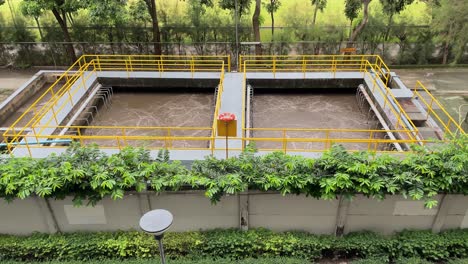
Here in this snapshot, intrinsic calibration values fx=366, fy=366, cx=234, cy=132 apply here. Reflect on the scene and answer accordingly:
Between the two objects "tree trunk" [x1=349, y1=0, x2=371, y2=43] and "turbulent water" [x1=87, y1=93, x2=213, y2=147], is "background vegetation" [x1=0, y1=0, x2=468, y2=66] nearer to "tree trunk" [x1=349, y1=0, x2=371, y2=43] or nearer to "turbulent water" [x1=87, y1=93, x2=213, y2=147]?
"tree trunk" [x1=349, y1=0, x2=371, y2=43]

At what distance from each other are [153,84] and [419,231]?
37.9ft

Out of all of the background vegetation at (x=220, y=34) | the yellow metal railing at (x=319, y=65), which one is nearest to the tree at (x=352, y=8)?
the background vegetation at (x=220, y=34)

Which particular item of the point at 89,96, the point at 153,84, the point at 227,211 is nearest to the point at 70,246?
the point at 227,211

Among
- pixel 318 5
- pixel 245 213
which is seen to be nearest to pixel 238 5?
pixel 318 5

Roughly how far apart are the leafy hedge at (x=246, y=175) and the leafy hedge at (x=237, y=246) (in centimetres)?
134

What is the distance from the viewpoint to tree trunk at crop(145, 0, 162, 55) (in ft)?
64.3

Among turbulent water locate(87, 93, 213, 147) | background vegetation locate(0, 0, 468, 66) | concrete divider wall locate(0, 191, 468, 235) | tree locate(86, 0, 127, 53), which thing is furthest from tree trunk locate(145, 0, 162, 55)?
concrete divider wall locate(0, 191, 468, 235)

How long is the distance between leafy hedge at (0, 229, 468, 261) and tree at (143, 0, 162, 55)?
1391 cm

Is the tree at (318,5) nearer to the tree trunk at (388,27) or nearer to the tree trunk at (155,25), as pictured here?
the tree trunk at (388,27)

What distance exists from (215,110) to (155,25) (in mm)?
10092

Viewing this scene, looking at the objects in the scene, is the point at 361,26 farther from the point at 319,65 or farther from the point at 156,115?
the point at 156,115

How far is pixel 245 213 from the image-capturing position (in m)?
9.22

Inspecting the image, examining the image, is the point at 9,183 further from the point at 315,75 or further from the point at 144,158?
the point at 315,75

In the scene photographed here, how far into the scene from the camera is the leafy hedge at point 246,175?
26.3ft
